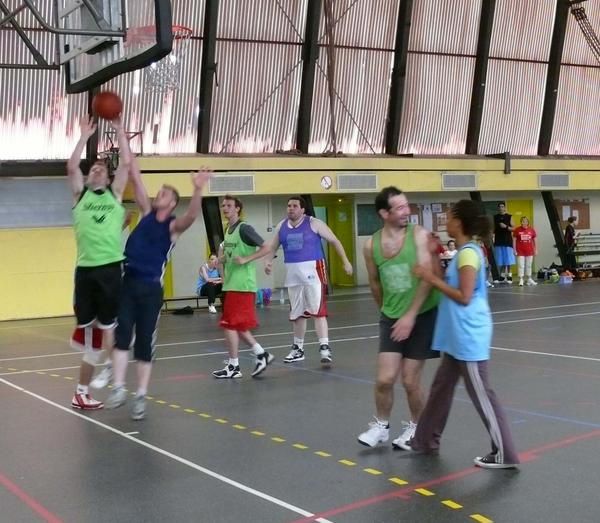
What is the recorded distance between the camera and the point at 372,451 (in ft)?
19.9

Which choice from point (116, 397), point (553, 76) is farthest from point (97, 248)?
point (553, 76)

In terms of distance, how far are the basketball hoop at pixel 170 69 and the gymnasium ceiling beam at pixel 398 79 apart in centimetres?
618

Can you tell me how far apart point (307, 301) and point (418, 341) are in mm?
4543

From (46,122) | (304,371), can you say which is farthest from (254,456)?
(46,122)

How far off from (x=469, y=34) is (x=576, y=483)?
20.4 meters

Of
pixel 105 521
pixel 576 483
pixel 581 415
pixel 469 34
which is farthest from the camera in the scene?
pixel 469 34

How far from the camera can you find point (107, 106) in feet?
26.3

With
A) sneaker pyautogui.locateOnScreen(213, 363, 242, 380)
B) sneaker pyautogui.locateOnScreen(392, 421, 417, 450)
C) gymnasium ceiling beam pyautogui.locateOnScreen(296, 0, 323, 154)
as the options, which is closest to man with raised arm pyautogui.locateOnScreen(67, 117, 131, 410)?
sneaker pyautogui.locateOnScreen(213, 363, 242, 380)

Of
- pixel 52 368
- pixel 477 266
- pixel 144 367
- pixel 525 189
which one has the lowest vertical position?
Result: pixel 52 368

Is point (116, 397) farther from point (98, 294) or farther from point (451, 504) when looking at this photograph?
point (451, 504)

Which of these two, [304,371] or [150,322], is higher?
[150,322]

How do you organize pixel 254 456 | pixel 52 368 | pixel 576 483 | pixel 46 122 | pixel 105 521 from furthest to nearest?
pixel 46 122
pixel 52 368
pixel 254 456
pixel 576 483
pixel 105 521

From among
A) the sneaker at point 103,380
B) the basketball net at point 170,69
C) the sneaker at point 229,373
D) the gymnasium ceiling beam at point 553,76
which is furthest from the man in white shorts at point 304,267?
the gymnasium ceiling beam at point 553,76

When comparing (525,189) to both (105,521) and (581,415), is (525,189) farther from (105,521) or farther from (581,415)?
(105,521)
